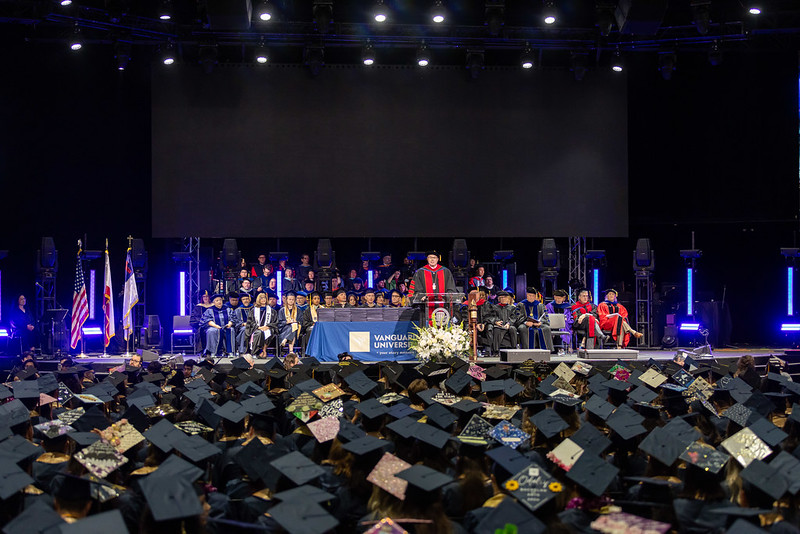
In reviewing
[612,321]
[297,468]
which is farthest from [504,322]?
[297,468]

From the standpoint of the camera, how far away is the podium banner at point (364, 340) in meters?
10.5

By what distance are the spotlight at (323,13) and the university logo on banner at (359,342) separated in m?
4.80

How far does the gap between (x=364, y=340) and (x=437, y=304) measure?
48.9 inches

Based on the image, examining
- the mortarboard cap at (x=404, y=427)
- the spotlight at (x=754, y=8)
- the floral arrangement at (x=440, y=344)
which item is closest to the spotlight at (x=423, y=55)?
the spotlight at (x=754, y=8)

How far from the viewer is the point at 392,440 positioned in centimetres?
433

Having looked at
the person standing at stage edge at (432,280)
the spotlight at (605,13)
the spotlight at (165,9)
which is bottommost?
the person standing at stage edge at (432,280)

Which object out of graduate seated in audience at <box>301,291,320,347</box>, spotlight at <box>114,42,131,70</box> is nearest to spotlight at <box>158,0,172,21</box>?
spotlight at <box>114,42,131,70</box>

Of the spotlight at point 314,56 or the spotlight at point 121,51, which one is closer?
the spotlight at point 121,51

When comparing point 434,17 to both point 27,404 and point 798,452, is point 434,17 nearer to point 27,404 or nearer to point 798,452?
point 27,404

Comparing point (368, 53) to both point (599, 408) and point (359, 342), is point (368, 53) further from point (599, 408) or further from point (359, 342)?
point (599, 408)

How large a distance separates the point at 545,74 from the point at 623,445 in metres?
10.0

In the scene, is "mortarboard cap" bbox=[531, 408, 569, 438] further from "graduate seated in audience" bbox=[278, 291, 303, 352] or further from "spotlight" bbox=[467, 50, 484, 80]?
"spotlight" bbox=[467, 50, 484, 80]

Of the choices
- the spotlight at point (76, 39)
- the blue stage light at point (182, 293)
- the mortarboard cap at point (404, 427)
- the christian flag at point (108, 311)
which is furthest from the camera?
the blue stage light at point (182, 293)

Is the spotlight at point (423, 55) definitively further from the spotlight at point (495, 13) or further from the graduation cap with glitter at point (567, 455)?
the graduation cap with glitter at point (567, 455)
